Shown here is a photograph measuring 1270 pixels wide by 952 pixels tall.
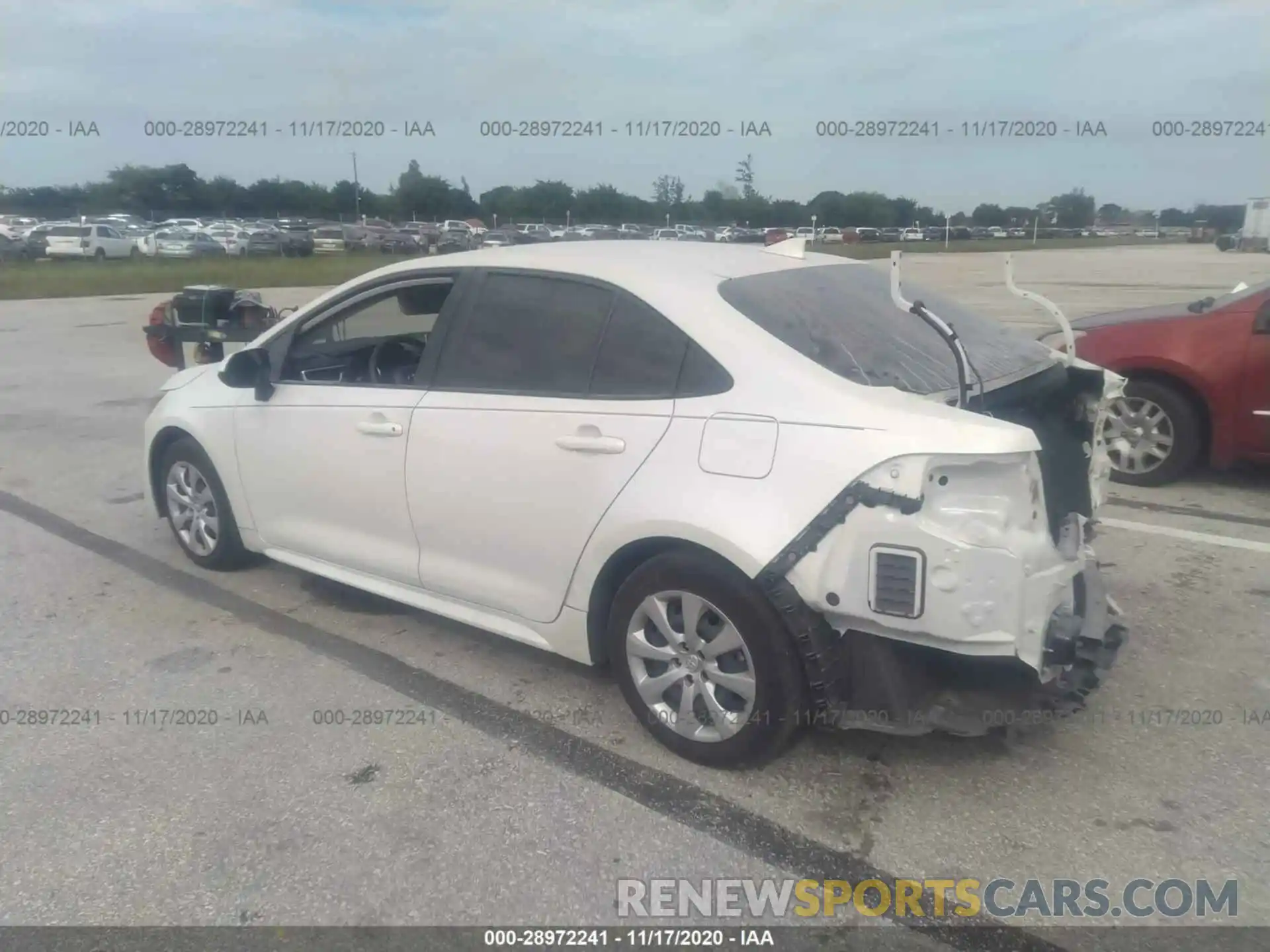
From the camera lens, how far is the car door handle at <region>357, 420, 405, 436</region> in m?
4.07

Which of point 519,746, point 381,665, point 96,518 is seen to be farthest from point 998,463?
point 96,518

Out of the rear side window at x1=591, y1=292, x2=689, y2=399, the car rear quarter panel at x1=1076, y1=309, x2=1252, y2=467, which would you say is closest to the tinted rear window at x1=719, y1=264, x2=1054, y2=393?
the rear side window at x1=591, y1=292, x2=689, y2=399

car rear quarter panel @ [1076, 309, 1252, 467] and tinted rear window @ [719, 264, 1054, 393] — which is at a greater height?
tinted rear window @ [719, 264, 1054, 393]

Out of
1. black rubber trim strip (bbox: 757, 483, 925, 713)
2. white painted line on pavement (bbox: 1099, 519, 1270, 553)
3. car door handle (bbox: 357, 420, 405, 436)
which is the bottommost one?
white painted line on pavement (bbox: 1099, 519, 1270, 553)

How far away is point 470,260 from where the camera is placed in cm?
418

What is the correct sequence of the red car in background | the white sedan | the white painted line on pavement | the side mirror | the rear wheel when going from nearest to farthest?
the side mirror < the white painted line on pavement < the red car in background < the rear wheel < the white sedan

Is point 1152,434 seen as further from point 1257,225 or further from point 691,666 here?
point 1257,225

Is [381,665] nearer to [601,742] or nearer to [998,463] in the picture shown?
[601,742]

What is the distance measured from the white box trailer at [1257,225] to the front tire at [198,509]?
29469 mm

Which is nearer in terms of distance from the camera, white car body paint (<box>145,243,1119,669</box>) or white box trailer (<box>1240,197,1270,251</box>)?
white car body paint (<box>145,243,1119,669</box>)

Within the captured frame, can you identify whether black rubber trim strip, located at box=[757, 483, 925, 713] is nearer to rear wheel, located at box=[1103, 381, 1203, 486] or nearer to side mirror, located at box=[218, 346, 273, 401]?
side mirror, located at box=[218, 346, 273, 401]

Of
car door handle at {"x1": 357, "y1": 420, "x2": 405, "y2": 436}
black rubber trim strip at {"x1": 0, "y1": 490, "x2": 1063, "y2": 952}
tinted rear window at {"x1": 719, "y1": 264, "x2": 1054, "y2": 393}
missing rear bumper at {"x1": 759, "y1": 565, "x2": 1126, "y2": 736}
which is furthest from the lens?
car door handle at {"x1": 357, "y1": 420, "x2": 405, "y2": 436}

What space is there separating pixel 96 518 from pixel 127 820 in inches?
145

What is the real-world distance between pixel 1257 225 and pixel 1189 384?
2874cm
